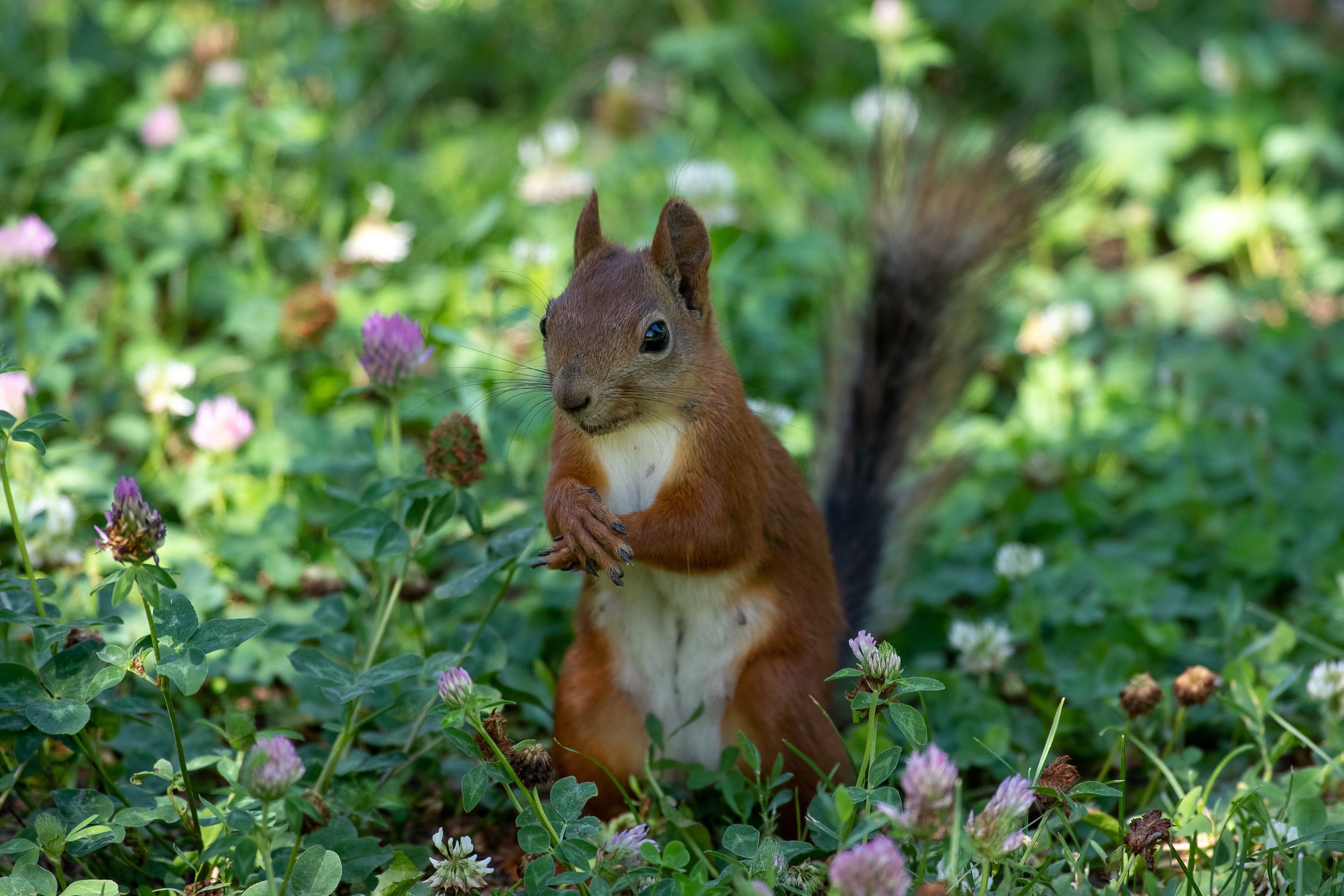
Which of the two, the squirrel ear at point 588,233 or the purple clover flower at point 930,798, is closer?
the purple clover flower at point 930,798

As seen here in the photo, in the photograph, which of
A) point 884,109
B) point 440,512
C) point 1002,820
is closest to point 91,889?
point 440,512

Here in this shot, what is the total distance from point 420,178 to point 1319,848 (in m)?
2.90

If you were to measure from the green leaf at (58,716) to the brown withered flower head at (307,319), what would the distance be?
4.91ft

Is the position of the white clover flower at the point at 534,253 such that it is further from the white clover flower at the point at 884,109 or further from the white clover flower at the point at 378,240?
the white clover flower at the point at 884,109

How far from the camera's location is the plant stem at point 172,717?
4.49 feet

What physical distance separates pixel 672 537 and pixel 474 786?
0.39 m

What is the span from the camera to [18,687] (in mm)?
1458

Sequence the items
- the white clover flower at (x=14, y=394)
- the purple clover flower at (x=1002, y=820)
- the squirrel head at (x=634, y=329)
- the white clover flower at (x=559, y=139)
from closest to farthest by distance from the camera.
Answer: the purple clover flower at (x=1002, y=820) → the squirrel head at (x=634, y=329) → the white clover flower at (x=14, y=394) → the white clover flower at (x=559, y=139)

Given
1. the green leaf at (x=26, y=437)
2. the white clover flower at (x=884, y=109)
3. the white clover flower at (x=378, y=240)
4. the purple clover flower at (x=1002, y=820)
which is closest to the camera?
the purple clover flower at (x=1002, y=820)

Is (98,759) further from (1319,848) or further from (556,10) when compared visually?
(556,10)

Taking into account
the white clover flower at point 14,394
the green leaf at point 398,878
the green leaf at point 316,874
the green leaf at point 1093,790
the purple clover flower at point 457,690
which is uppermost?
the white clover flower at point 14,394

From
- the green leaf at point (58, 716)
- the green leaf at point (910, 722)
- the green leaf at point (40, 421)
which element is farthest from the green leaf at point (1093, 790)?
the green leaf at point (40, 421)

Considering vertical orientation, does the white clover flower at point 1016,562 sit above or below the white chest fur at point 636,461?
below

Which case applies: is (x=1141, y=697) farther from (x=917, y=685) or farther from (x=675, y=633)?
(x=675, y=633)
